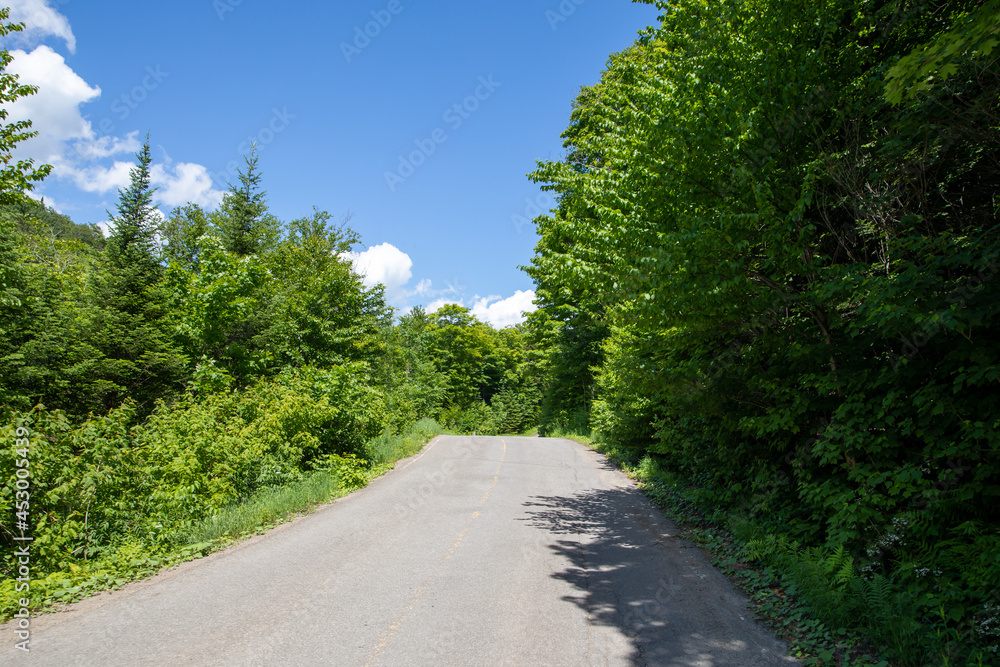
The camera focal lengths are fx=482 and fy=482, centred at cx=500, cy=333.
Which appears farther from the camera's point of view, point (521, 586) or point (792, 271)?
point (792, 271)

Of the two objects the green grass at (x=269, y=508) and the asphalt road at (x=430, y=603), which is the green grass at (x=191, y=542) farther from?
the asphalt road at (x=430, y=603)

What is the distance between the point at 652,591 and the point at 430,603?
8.33 ft

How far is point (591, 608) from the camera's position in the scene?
5.13 metres

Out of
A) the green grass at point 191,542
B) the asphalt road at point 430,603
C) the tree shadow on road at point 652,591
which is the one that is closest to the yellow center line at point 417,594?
the asphalt road at point 430,603

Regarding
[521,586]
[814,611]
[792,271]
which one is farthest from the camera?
[792,271]

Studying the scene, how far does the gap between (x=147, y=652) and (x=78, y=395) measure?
60.4 ft

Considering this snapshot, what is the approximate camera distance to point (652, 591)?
5566 millimetres

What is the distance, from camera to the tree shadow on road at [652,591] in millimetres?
4266

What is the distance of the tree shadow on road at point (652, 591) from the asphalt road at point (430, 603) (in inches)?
0.8

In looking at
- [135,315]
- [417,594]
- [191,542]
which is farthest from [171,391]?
[417,594]

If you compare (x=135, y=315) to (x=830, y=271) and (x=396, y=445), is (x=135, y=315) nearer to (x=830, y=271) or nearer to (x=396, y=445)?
(x=396, y=445)

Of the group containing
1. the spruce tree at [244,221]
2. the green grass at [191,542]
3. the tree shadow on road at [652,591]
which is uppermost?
the spruce tree at [244,221]

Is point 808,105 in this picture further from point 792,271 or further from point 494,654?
point 494,654

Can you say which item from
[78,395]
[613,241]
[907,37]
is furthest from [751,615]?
[78,395]
